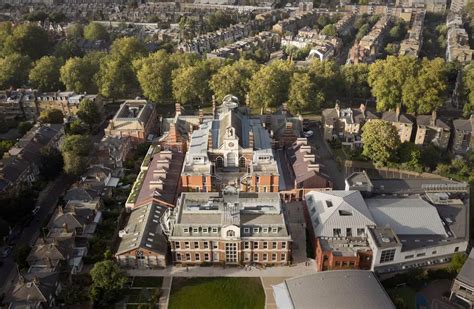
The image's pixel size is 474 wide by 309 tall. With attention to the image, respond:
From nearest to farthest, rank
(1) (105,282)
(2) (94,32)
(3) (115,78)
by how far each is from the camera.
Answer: (1) (105,282) → (3) (115,78) → (2) (94,32)

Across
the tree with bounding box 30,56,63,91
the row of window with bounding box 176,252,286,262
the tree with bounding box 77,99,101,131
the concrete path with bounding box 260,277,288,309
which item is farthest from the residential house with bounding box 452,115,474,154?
the tree with bounding box 30,56,63,91

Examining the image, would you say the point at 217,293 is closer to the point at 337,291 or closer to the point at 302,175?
the point at 337,291

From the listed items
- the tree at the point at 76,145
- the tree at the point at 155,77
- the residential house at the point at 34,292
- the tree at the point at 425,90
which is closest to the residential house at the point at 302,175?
the tree at the point at 425,90

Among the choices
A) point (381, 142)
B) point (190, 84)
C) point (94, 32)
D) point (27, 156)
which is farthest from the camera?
point (94, 32)

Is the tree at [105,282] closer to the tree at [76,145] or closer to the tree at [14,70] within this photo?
the tree at [76,145]

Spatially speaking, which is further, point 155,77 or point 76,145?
point 155,77

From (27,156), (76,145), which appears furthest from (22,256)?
(27,156)

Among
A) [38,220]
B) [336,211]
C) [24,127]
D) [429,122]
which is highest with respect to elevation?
[429,122]
